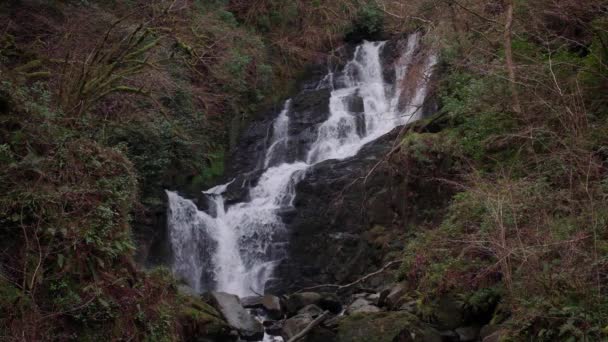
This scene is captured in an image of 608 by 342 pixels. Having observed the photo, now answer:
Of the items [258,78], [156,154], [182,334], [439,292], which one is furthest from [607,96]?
[258,78]

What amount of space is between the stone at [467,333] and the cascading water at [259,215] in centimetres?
654

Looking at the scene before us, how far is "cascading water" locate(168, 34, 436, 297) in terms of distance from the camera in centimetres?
1518

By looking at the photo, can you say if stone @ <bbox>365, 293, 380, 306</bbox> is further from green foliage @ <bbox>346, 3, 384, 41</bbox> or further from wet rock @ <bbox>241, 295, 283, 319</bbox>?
green foliage @ <bbox>346, 3, 384, 41</bbox>

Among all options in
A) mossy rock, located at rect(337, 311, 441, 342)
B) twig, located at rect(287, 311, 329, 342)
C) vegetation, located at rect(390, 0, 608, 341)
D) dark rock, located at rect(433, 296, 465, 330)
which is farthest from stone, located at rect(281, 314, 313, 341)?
dark rock, located at rect(433, 296, 465, 330)

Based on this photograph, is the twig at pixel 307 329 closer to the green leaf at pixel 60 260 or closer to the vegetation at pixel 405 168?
A: the vegetation at pixel 405 168

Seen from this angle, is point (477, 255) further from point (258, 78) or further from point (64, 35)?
point (258, 78)

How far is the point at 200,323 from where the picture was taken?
10.3 meters

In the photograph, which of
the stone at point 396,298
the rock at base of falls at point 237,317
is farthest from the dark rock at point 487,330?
the rock at base of falls at point 237,317

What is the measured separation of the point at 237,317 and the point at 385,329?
11.3 ft

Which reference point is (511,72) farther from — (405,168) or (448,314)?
(448,314)

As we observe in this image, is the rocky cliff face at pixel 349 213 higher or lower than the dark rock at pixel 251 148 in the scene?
lower

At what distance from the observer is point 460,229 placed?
9.64 meters

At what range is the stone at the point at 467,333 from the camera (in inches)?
345

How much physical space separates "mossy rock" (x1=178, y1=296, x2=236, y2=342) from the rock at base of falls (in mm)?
262
